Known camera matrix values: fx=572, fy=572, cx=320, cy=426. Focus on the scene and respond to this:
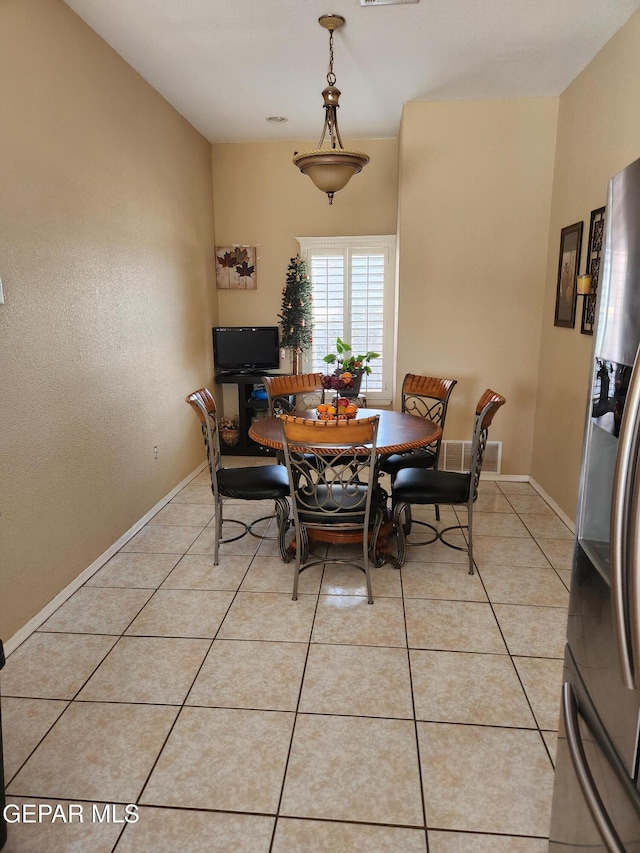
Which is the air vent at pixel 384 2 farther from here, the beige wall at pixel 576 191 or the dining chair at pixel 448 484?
the dining chair at pixel 448 484

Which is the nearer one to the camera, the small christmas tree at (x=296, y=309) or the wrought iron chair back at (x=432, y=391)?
the wrought iron chair back at (x=432, y=391)

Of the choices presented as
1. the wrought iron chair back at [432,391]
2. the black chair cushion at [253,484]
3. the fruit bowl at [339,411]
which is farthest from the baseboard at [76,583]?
the wrought iron chair back at [432,391]

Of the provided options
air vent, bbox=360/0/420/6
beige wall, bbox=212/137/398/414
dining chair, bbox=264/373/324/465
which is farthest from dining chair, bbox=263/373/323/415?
air vent, bbox=360/0/420/6

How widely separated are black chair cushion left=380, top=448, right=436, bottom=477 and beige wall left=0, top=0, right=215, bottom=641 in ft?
5.47

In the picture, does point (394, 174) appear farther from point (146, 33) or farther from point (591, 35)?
point (146, 33)

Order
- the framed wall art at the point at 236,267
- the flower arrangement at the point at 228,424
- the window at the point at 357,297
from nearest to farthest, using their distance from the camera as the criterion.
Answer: the window at the point at 357,297 → the framed wall art at the point at 236,267 → the flower arrangement at the point at 228,424

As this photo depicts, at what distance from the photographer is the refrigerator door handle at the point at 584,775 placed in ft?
3.34

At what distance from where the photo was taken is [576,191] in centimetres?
384

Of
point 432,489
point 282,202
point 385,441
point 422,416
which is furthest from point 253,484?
point 282,202

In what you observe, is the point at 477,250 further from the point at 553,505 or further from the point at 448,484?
the point at 448,484

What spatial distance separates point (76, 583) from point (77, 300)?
1498mm

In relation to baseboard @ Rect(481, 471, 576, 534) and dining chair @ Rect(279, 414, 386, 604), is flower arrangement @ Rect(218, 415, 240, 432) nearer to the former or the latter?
baseboard @ Rect(481, 471, 576, 534)

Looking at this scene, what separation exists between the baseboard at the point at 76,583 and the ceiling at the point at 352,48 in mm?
2932

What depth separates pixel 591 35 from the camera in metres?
3.27
